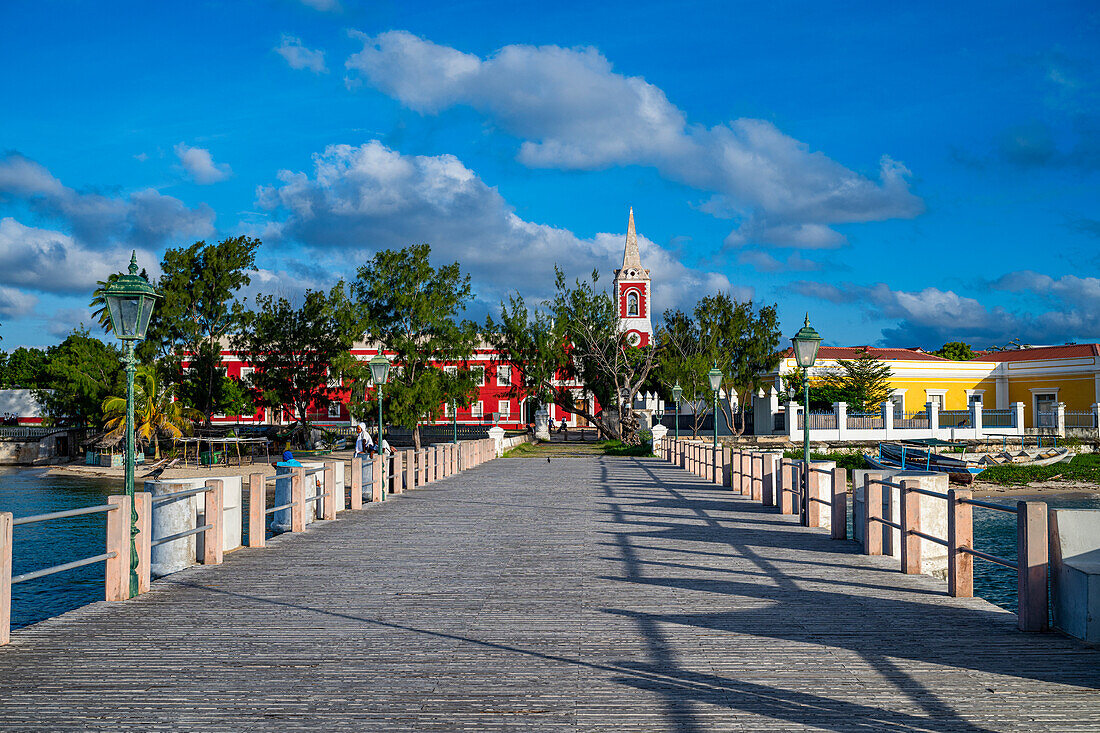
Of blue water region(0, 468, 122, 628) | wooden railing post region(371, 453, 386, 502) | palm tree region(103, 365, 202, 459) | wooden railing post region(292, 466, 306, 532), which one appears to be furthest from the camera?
palm tree region(103, 365, 202, 459)

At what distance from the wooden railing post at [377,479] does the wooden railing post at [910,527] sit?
35.4ft

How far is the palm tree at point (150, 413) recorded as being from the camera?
1793 inches

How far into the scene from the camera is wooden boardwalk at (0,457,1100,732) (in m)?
4.79

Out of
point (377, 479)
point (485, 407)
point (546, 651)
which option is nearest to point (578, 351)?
point (485, 407)

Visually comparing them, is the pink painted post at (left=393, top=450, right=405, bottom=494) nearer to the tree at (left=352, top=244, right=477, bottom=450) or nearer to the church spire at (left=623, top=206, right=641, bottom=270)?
the tree at (left=352, top=244, right=477, bottom=450)

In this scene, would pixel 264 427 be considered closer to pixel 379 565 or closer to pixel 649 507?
pixel 649 507

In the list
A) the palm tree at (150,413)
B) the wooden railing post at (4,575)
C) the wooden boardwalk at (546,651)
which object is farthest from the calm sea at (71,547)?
the wooden railing post at (4,575)

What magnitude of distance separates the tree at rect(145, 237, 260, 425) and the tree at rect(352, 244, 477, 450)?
11403mm

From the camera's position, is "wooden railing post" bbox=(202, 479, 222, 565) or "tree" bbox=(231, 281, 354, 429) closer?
"wooden railing post" bbox=(202, 479, 222, 565)

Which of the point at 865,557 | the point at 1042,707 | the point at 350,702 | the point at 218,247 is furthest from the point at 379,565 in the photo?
the point at 218,247

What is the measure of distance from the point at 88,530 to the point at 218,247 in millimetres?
31220

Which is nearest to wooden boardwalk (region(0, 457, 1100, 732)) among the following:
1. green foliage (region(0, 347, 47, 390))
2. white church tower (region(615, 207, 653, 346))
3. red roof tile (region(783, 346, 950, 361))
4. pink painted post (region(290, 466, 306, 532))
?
pink painted post (region(290, 466, 306, 532))

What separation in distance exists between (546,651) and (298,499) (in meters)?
7.34

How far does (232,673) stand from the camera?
5578 mm
